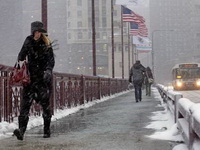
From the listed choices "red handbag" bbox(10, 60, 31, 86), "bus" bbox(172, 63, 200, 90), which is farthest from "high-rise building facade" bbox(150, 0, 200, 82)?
"red handbag" bbox(10, 60, 31, 86)

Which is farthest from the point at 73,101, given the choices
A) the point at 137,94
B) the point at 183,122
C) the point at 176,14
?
the point at 176,14

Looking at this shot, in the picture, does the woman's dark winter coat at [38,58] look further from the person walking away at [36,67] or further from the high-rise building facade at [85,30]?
the high-rise building facade at [85,30]

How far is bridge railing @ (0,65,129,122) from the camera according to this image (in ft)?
25.6

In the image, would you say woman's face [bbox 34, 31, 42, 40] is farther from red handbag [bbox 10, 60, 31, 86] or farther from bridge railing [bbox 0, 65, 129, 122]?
bridge railing [bbox 0, 65, 129, 122]

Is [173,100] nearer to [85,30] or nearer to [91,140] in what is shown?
[91,140]

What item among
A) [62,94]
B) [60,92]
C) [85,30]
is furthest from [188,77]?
[85,30]

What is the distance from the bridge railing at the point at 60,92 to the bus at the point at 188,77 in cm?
876

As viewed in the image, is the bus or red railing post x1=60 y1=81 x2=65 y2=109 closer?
red railing post x1=60 y1=81 x2=65 y2=109

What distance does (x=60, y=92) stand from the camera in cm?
1226

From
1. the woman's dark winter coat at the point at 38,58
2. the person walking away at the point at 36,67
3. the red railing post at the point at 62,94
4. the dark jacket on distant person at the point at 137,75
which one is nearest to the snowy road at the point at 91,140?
the person walking away at the point at 36,67

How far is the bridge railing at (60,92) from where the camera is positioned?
779 centimetres

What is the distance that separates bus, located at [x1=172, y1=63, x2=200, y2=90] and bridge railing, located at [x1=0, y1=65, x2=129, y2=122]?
8.76m

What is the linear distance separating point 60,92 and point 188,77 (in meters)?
20.3

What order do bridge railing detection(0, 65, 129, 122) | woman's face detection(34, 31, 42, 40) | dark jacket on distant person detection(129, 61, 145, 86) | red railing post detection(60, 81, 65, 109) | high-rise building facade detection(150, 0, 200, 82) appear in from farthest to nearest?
high-rise building facade detection(150, 0, 200, 82) < dark jacket on distant person detection(129, 61, 145, 86) < red railing post detection(60, 81, 65, 109) < bridge railing detection(0, 65, 129, 122) < woman's face detection(34, 31, 42, 40)
